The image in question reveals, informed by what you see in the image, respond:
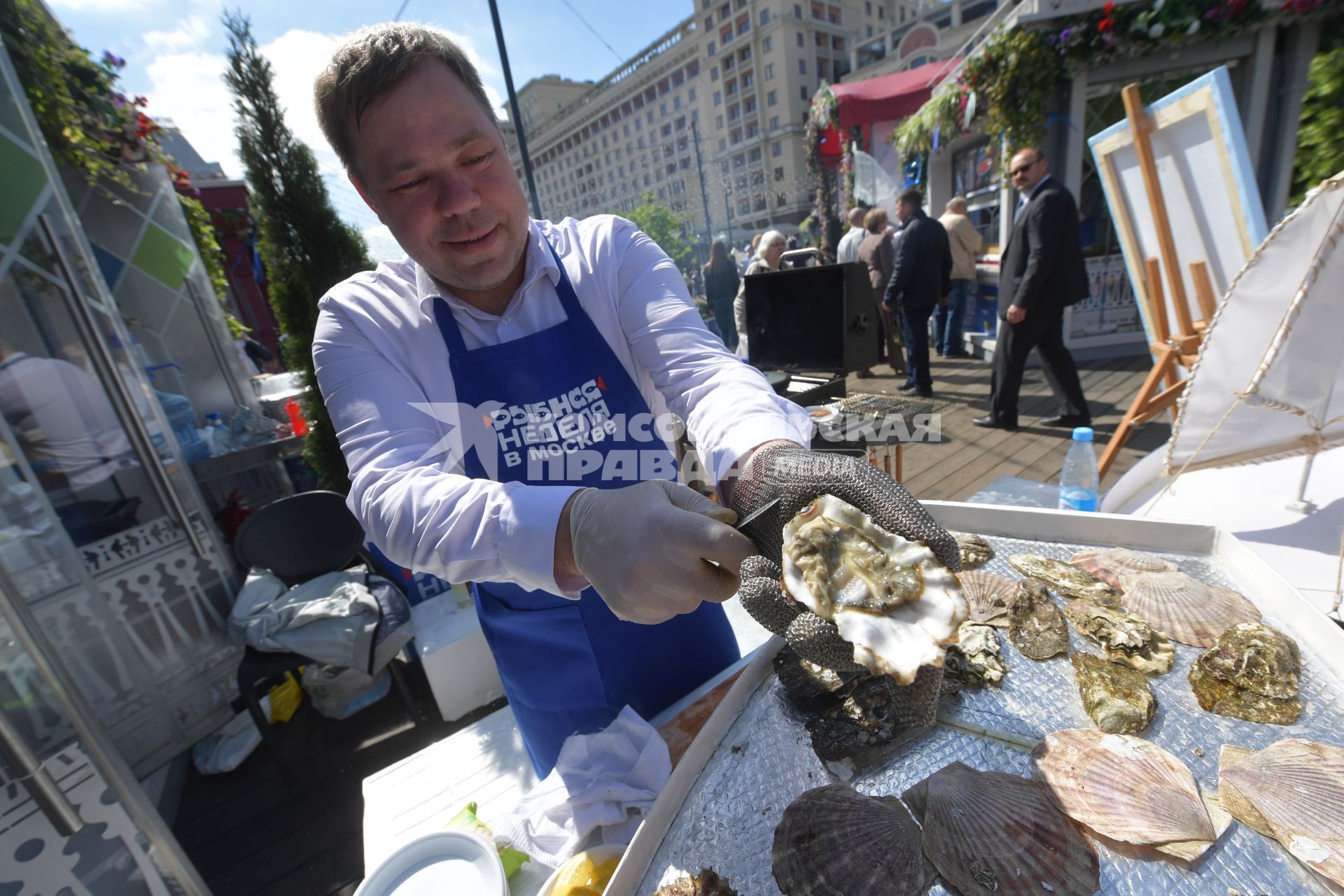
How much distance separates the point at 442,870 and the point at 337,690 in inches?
113

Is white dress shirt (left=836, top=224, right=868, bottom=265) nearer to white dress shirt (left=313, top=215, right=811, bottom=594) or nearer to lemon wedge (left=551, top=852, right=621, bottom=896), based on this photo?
white dress shirt (left=313, top=215, right=811, bottom=594)

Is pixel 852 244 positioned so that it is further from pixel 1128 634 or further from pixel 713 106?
pixel 713 106

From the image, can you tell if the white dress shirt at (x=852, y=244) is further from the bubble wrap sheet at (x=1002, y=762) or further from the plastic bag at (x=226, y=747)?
the plastic bag at (x=226, y=747)

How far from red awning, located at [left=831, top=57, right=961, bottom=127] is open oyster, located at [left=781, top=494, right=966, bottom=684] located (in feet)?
33.0

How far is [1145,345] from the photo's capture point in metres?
7.04

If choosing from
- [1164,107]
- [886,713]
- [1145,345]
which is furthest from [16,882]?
[1145,345]

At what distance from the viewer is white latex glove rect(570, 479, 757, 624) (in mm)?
943

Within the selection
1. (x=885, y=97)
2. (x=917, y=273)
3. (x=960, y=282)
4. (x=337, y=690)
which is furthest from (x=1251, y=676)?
(x=885, y=97)

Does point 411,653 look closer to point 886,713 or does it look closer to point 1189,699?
point 886,713

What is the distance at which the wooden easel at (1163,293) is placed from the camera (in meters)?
2.68

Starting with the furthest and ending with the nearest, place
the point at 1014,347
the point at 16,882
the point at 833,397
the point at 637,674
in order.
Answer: the point at 1014,347 < the point at 833,397 < the point at 637,674 < the point at 16,882

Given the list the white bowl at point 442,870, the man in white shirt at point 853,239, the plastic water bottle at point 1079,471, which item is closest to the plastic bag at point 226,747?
the white bowl at point 442,870

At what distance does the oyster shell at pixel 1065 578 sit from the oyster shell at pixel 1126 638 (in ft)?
0.16

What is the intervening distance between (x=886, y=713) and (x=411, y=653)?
11.5 ft
